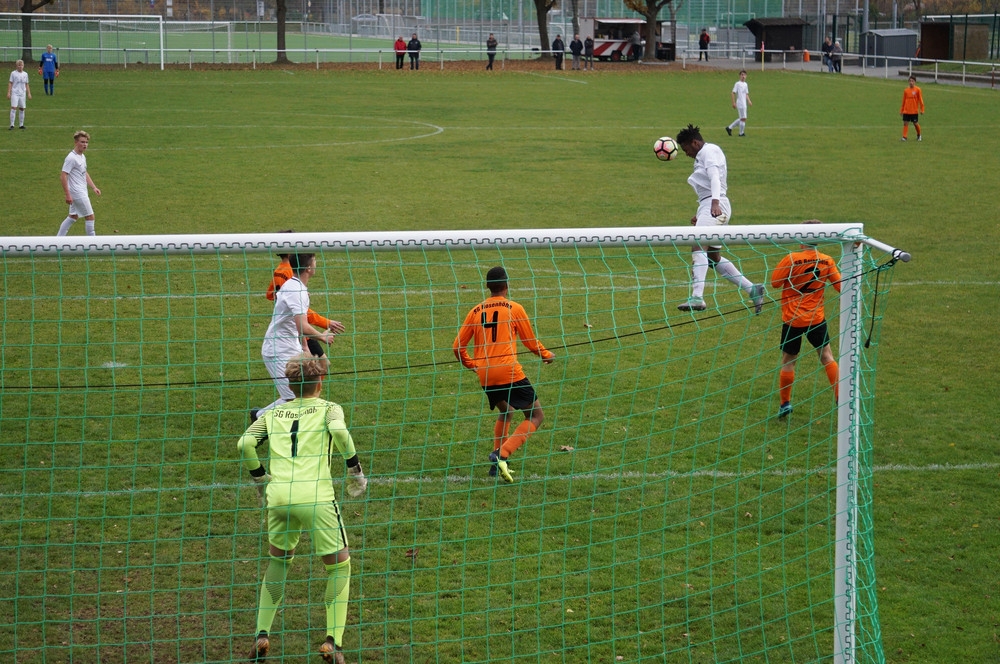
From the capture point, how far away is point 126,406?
9500mm

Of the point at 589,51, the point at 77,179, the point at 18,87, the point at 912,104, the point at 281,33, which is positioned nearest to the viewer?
the point at 77,179

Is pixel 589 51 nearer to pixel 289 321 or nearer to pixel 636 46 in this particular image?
pixel 636 46

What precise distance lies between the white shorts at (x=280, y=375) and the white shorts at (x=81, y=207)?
27.9 ft

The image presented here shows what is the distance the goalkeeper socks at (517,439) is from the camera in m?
7.94

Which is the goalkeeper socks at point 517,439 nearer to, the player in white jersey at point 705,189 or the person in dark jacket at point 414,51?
the player in white jersey at point 705,189

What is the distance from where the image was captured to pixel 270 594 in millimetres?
5648

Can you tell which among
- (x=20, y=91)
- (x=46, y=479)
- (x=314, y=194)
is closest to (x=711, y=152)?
(x=46, y=479)

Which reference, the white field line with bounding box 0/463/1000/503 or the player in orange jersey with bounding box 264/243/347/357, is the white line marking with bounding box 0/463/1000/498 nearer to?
the white field line with bounding box 0/463/1000/503

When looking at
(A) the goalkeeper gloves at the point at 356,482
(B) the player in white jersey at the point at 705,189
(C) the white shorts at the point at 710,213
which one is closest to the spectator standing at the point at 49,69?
(B) the player in white jersey at the point at 705,189

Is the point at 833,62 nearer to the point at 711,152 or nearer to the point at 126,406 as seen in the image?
the point at 711,152

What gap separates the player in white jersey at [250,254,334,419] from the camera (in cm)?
782

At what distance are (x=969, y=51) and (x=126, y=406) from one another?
57669 mm

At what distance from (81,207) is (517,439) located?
1029 centimetres

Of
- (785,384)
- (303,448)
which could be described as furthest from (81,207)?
(303,448)
